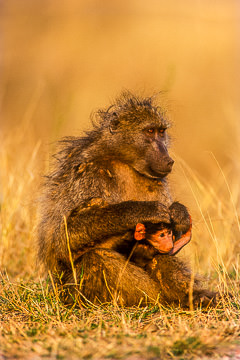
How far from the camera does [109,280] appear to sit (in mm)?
3781

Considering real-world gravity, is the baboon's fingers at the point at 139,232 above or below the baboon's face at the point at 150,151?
below

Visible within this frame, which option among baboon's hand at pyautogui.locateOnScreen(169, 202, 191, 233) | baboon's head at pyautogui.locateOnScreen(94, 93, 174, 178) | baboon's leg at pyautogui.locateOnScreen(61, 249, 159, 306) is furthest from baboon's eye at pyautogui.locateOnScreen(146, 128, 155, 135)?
baboon's leg at pyautogui.locateOnScreen(61, 249, 159, 306)

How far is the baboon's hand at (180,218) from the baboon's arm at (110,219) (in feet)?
0.75

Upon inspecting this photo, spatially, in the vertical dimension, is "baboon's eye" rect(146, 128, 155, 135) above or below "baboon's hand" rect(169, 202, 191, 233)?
above

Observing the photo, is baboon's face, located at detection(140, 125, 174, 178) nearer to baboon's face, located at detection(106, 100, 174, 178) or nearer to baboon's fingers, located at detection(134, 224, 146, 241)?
baboon's face, located at detection(106, 100, 174, 178)

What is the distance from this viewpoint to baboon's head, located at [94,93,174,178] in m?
4.16

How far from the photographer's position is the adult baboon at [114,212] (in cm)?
379

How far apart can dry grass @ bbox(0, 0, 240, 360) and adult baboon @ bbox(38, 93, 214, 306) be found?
0.57ft

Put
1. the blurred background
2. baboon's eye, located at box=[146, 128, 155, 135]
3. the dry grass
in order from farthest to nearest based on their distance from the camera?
1. the blurred background
2. baboon's eye, located at box=[146, 128, 155, 135]
3. the dry grass

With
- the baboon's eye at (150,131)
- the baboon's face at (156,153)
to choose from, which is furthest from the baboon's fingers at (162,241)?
the baboon's eye at (150,131)

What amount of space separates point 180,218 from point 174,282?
1.35 feet

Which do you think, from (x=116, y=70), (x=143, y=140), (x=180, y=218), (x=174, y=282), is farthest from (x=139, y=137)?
(x=116, y=70)

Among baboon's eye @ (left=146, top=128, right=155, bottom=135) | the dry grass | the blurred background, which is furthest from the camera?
the blurred background

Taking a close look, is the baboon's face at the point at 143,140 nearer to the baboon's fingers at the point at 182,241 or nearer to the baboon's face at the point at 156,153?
the baboon's face at the point at 156,153
